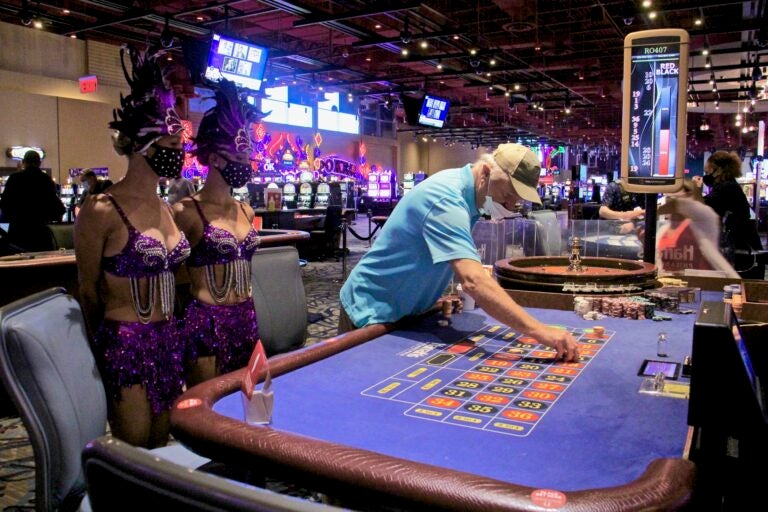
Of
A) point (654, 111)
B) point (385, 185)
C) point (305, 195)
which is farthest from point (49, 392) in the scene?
point (385, 185)

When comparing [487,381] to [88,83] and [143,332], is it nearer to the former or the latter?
[143,332]

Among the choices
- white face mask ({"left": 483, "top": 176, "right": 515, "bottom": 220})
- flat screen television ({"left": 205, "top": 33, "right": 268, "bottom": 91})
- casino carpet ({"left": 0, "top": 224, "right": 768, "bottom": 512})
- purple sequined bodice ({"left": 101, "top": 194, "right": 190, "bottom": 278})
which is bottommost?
casino carpet ({"left": 0, "top": 224, "right": 768, "bottom": 512})

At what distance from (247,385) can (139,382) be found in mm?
903

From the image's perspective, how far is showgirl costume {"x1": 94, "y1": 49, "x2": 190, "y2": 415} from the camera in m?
2.12

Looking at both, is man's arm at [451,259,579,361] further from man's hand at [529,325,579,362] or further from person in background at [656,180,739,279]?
person in background at [656,180,739,279]

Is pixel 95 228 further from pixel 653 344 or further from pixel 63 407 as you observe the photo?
pixel 653 344

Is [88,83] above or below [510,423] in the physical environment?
above

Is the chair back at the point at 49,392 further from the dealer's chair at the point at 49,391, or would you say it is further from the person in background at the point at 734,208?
the person in background at the point at 734,208

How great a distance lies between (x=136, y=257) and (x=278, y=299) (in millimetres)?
1081

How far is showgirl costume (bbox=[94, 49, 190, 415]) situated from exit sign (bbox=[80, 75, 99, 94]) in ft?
42.3

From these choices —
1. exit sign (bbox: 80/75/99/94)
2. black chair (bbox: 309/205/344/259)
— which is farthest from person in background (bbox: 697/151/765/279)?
exit sign (bbox: 80/75/99/94)

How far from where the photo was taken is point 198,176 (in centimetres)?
1570

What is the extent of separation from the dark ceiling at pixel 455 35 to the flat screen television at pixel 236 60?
928 millimetres

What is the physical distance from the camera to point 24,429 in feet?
10.9
